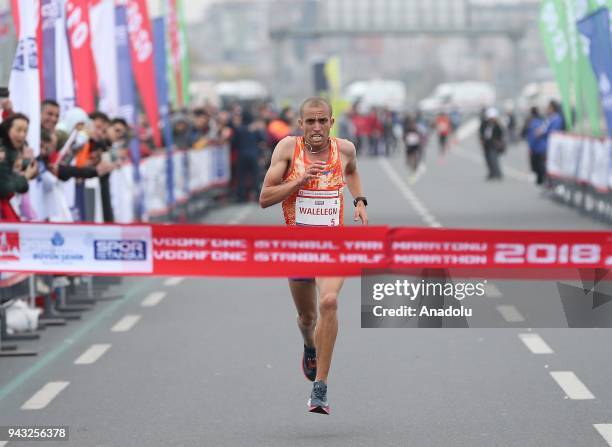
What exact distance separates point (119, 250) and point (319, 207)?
111 centimetres

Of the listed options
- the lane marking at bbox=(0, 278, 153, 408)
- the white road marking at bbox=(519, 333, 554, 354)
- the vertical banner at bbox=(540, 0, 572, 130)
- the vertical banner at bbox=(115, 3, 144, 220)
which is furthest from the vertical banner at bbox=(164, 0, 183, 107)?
the white road marking at bbox=(519, 333, 554, 354)

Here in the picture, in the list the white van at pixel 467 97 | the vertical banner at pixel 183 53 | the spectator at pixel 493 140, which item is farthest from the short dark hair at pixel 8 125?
the white van at pixel 467 97

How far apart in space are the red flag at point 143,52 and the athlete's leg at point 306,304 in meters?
12.9

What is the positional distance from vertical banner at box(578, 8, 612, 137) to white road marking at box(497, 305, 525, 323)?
11.6 metres

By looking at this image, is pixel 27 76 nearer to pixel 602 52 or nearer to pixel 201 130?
pixel 602 52

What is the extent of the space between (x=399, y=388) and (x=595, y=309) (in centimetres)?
158

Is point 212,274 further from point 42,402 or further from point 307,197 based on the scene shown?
point 42,402

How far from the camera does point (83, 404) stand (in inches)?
361

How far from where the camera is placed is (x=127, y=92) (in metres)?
18.9

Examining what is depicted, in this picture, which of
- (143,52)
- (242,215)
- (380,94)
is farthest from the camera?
(380,94)

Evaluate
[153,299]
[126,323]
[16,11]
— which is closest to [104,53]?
[153,299]

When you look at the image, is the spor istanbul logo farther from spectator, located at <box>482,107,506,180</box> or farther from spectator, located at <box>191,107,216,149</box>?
spectator, located at <box>482,107,506,180</box>

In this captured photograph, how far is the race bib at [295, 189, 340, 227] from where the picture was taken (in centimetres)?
852

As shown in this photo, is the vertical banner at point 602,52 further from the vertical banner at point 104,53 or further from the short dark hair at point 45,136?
the short dark hair at point 45,136
